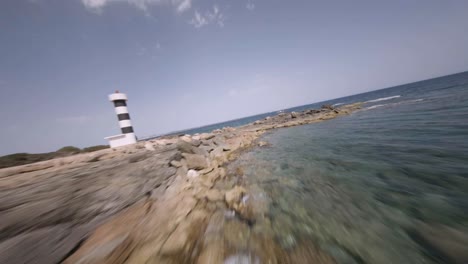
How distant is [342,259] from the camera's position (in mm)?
2418

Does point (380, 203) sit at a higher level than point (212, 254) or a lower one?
lower

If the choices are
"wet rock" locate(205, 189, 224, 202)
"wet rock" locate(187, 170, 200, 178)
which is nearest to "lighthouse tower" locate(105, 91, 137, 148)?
"wet rock" locate(187, 170, 200, 178)

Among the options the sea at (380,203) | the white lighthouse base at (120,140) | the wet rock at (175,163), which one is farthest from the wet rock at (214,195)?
the white lighthouse base at (120,140)

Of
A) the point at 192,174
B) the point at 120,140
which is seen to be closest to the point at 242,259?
the point at 192,174

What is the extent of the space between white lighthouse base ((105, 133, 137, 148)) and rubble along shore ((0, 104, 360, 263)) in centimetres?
818

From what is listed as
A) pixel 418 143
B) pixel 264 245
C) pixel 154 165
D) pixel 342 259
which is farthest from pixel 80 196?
pixel 418 143

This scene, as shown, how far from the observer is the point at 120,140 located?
13.6 meters

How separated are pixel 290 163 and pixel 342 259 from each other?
509 centimetres

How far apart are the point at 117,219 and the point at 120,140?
12.2 metres

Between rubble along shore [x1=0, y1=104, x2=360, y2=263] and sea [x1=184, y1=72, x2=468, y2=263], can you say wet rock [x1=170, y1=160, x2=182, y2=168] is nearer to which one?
rubble along shore [x1=0, y1=104, x2=360, y2=263]

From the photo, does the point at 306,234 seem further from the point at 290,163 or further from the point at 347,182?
the point at 290,163

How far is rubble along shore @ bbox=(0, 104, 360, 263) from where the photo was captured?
2471mm

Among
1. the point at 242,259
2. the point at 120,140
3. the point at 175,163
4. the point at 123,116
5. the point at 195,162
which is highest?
the point at 123,116

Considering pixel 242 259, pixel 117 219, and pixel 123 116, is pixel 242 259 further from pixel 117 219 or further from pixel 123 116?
pixel 123 116
